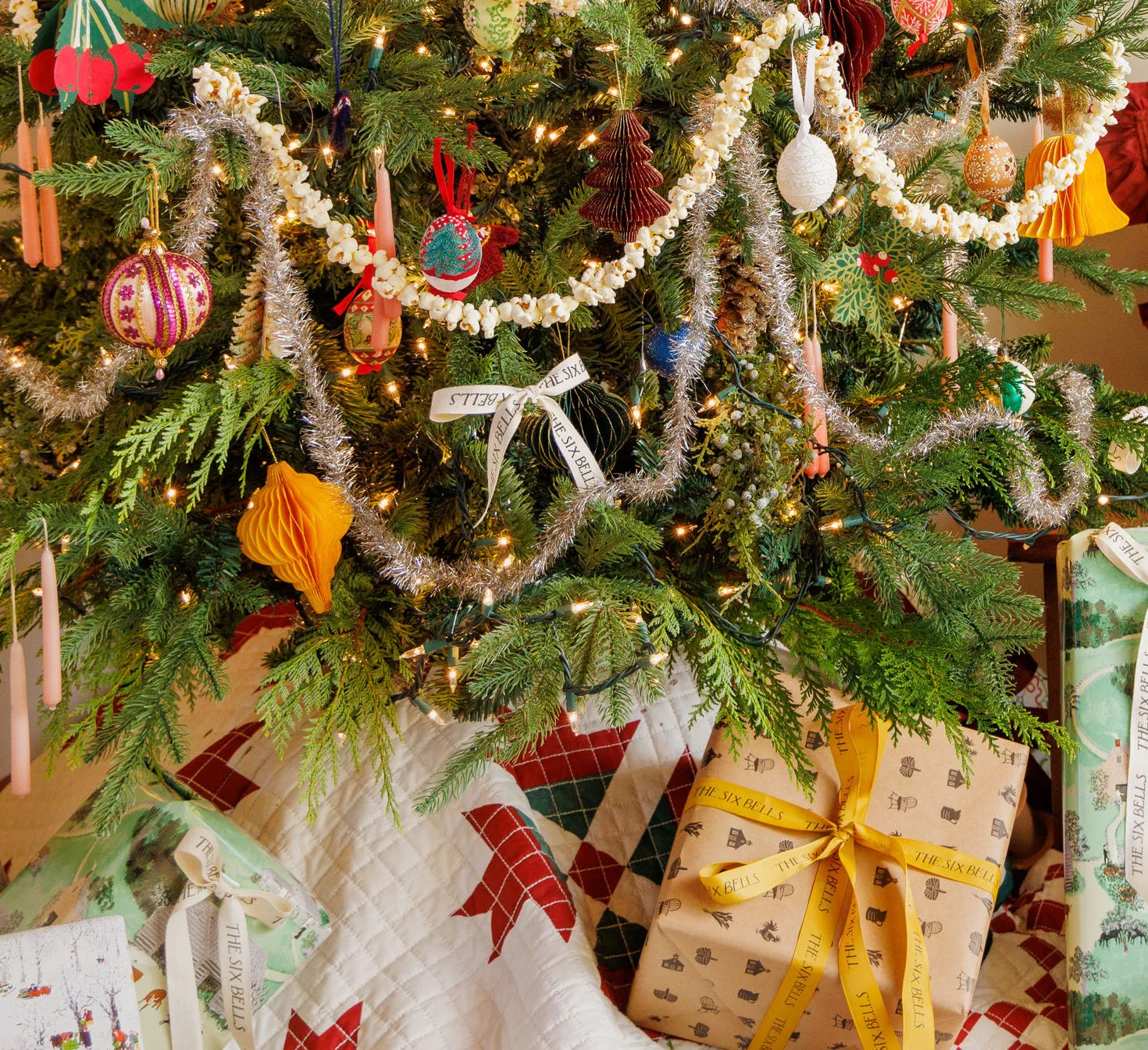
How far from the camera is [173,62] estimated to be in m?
0.63

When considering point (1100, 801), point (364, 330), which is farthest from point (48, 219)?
point (1100, 801)

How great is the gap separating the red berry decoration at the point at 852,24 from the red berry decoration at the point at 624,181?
0.54 feet

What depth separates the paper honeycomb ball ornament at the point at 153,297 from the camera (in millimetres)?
608

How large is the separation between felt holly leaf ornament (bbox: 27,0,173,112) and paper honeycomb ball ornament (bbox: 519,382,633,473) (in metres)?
0.35

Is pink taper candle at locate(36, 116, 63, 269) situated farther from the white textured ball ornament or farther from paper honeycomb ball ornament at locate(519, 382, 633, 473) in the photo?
the white textured ball ornament

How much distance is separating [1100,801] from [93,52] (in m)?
0.94

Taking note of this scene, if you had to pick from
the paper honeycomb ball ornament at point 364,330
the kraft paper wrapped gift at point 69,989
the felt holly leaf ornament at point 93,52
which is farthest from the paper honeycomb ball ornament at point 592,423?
the kraft paper wrapped gift at point 69,989

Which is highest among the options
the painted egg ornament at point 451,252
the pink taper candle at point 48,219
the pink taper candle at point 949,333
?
the pink taper candle at point 48,219

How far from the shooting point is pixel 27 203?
0.68 metres

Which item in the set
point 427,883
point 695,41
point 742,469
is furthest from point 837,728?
point 695,41

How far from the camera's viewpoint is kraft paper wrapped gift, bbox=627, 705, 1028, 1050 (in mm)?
720

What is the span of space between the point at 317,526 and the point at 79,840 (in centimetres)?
35

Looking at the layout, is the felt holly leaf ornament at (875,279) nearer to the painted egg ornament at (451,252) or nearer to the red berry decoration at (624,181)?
the red berry decoration at (624,181)

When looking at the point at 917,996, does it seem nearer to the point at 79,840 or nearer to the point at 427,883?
the point at 427,883
